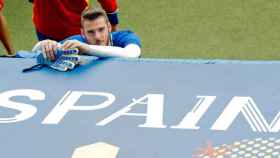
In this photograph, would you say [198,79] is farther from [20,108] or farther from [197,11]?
[197,11]

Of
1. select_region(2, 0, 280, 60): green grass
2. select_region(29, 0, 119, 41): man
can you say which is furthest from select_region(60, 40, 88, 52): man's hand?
select_region(2, 0, 280, 60): green grass

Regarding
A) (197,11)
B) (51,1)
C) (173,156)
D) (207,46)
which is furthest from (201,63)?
(197,11)

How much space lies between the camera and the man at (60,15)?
4.00 m

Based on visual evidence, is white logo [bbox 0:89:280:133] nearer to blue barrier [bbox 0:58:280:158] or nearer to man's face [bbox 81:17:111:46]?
blue barrier [bbox 0:58:280:158]

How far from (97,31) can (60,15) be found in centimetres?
73

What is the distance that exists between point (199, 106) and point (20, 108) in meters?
0.64

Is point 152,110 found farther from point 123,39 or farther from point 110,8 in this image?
point 110,8

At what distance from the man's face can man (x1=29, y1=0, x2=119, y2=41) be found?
0.65 meters

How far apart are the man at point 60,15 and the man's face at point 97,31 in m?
0.65

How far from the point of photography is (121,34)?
343cm

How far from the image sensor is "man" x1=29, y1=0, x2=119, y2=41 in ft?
13.1

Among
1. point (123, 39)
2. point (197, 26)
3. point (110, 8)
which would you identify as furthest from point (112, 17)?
point (197, 26)

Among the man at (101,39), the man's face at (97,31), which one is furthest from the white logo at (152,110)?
the man's face at (97,31)

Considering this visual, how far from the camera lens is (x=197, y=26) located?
5371mm
